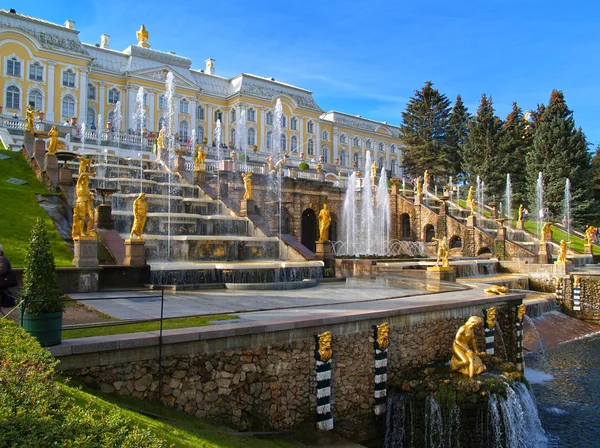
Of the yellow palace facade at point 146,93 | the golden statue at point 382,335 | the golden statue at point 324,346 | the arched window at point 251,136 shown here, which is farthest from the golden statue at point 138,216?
the arched window at point 251,136

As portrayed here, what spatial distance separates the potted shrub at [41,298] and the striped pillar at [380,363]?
20.4 feet

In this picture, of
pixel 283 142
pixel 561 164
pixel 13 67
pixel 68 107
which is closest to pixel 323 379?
pixel 561 164

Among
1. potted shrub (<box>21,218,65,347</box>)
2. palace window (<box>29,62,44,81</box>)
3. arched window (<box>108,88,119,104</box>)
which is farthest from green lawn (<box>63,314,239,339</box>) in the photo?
arched window (<box>108,88,119,104</box>)

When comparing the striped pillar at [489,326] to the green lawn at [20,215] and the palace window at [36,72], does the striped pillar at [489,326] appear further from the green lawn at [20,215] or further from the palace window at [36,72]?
the palace window at [36,72]

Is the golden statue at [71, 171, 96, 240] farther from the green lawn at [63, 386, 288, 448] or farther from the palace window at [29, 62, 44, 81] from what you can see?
the palace window at [29, 62, 44, 81]

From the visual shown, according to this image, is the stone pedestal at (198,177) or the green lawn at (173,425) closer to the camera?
the green lawn at (173,425)

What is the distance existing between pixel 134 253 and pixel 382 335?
844 cm

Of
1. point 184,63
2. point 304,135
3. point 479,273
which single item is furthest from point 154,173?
point 304,135

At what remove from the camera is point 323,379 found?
9.35 meters

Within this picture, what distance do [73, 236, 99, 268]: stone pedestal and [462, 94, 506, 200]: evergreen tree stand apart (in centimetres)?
4842

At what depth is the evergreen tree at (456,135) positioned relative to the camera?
207 feet

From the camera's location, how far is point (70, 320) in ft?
29.4

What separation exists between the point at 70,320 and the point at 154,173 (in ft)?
70.5

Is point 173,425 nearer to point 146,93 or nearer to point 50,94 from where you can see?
point 50,94
